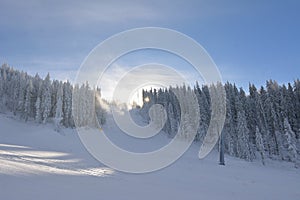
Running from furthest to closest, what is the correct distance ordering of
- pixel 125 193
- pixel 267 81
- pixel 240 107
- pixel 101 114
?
1. pixel 101 114
2. pixel 267 81
3. pixel 240 107
4. pixel 125 193

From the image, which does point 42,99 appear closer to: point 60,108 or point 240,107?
point 60,108

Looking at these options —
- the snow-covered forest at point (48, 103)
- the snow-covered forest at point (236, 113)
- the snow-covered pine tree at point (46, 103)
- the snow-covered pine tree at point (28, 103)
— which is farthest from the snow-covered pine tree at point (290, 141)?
the snow-covered pine tree at point (28, 103)

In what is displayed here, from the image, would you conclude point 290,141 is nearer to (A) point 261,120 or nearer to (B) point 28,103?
(A) point 261,120

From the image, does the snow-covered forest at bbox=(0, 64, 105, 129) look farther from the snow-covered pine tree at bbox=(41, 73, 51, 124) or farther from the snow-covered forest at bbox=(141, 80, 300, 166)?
the snow-covered forest at bbox=(141, 80, 300, 166)

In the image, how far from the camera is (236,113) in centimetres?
4675

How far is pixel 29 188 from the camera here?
19.1ft

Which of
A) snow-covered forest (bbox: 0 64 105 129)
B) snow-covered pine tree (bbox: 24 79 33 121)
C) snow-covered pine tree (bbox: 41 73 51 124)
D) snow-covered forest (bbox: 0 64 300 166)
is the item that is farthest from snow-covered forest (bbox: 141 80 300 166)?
snow-covered pine tree (bbox: 24 79 33 121)

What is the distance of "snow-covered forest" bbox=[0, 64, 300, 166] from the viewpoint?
39750 mm

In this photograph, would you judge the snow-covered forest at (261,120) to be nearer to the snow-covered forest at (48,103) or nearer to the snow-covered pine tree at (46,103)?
the snow-covered forest at (48,103)


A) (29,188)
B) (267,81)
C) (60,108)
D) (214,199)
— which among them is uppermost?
(267,81)

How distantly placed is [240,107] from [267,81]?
1351 centimetres

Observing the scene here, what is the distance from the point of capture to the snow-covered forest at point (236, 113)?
39750 millimetres

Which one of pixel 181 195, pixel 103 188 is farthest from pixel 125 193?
pixel 181 195

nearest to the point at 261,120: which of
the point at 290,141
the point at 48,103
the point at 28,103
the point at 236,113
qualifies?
the point at 236,113
